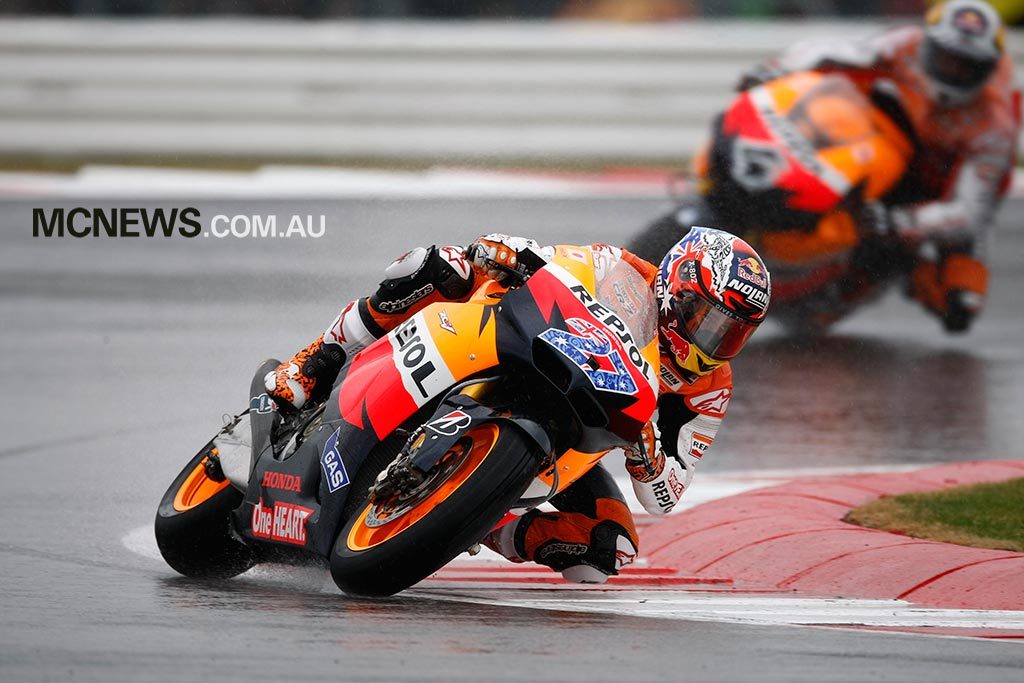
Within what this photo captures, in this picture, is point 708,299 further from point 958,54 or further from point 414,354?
point 958,54

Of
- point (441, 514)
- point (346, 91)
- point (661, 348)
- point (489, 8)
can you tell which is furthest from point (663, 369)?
point (489, 8)

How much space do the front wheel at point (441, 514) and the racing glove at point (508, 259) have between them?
0.73 meters

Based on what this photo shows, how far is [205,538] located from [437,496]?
117 cm

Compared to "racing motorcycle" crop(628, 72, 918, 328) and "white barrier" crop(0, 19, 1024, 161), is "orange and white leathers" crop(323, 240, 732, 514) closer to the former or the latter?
"racing motorcycle" crop(628, 72, 918, 328)

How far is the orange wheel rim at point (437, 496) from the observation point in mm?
4840

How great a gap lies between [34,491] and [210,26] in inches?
356

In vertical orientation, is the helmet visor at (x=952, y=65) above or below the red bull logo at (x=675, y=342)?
below

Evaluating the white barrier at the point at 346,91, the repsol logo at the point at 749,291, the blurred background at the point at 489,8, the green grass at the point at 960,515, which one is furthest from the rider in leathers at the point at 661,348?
the blurred background at the point at 489,8

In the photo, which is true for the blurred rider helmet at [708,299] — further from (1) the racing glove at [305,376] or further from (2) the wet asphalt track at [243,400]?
(1) the racing glove at [305,376]

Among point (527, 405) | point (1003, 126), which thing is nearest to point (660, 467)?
point (527, 405)

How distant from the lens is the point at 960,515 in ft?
21.9

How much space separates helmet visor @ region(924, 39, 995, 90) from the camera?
1186cm

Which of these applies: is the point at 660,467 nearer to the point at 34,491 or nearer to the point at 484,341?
the point at 484,341

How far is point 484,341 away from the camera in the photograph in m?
5.20
